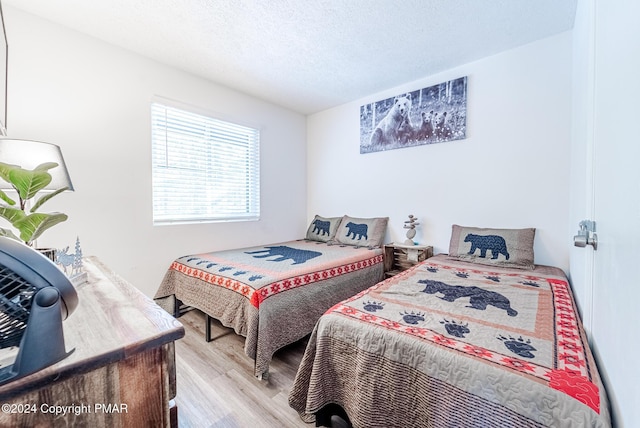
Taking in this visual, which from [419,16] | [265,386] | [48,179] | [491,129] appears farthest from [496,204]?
[48,179]

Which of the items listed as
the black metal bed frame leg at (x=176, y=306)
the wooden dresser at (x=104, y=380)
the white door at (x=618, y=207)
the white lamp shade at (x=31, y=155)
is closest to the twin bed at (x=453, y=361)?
the white door at (x=618, y=207)

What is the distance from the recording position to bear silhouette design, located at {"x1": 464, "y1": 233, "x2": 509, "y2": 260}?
87.3 inches

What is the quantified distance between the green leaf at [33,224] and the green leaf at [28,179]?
0.07 meters

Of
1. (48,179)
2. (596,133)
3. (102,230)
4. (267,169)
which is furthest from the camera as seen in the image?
(267,169)

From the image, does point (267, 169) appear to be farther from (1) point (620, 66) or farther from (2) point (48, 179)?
(1) point (620, 66)

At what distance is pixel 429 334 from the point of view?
3.48 ft

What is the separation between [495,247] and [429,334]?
64.0 inches

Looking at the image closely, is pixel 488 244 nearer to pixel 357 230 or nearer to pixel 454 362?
pixel 357 230

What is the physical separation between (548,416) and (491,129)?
96.4 inches

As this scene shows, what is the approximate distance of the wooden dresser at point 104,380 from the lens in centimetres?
46

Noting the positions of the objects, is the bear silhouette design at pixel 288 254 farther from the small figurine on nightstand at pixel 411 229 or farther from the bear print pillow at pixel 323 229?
the small figurine on nightstand at pixel 411 229

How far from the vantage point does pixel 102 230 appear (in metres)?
2.18

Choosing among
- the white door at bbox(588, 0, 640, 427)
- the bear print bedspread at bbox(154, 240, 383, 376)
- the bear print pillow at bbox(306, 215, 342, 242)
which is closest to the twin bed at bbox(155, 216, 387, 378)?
the bear print bedspread at bbox(154, 240, 383, 376)

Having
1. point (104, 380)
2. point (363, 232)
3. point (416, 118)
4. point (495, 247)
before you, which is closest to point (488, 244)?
point (495, 247)
